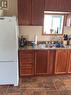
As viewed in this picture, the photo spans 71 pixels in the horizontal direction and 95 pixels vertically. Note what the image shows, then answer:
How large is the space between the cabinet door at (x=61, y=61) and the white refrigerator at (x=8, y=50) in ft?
4.03

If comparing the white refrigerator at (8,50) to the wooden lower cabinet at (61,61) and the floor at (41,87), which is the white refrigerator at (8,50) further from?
the wooden lower cabinet at (61,61)

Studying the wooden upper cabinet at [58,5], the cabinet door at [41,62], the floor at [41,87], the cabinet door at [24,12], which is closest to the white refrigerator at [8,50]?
the floor at [41,87]

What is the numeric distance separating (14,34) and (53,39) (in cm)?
156

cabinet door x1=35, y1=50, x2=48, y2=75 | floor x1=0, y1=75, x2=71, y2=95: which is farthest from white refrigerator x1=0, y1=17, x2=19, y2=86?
cabinet door x1=35, y1=50, x2=48, y2=75

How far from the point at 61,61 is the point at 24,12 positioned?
68.0 inches

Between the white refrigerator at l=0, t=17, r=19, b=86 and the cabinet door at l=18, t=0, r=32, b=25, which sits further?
the cabinet door at l=18, t=0, r=32, b=25

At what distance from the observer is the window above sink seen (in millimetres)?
3861

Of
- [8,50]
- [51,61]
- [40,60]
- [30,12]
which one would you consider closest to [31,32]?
[30,12]

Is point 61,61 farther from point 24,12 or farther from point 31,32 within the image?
point 24,12

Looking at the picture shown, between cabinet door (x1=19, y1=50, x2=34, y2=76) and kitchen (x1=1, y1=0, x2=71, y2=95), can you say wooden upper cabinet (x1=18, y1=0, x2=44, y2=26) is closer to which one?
kitchen (x1=1, y1=0, x2=71, y2=95)

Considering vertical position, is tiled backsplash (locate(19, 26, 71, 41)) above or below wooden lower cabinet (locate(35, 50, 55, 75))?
above

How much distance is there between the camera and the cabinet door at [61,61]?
3631 millimetres

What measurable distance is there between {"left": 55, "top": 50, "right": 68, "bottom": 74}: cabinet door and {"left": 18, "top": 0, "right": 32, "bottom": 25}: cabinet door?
1.22 meters

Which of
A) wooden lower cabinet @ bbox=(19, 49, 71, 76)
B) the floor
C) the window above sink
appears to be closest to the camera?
the floor
